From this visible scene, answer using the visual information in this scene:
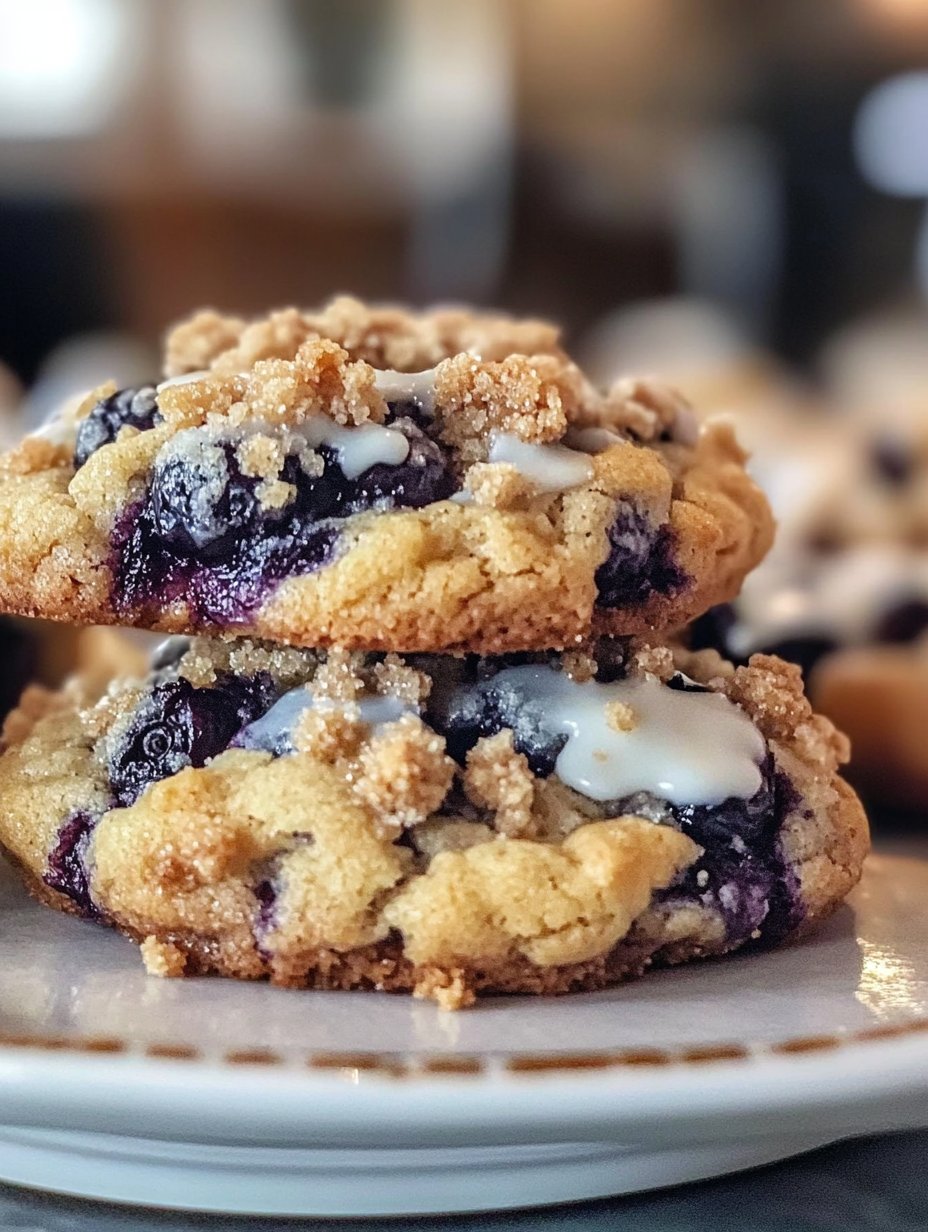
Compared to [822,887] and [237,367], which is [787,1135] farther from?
[237,367]

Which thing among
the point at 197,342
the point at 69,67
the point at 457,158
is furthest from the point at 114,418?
the point at 457,158

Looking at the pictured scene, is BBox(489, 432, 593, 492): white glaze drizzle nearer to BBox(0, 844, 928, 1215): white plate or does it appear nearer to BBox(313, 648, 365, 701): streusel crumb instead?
BBox(313, 648, 365, 701): streusel crumb

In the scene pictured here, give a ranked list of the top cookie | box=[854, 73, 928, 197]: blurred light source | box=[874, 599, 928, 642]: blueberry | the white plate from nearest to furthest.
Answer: the white plate, the top cookie, box=[874, 599, 928, 642]: blueberry, box=[854, 73, 928, 197]: blurred light source

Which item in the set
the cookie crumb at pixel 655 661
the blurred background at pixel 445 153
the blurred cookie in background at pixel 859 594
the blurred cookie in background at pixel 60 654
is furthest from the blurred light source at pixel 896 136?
the cookie crumb at pixel 655 661

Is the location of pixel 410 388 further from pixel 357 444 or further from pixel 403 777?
pixel 403 777

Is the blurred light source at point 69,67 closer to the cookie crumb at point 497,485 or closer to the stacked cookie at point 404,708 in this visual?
the stacked cookie at point 404,708

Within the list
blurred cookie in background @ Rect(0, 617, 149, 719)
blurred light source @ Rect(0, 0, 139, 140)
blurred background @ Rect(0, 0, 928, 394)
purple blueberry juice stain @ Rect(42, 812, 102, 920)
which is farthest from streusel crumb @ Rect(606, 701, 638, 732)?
blurred light source @ Rect(0, 0, 139, 140)
